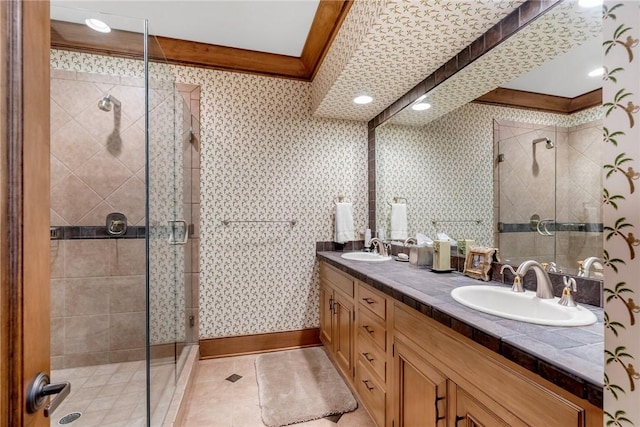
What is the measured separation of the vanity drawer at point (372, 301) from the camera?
5.07ft

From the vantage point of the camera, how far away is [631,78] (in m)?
0.54

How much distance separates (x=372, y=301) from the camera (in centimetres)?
167

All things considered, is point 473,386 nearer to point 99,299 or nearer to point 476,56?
point 476,56

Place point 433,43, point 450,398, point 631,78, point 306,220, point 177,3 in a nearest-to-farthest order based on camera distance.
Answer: point 631,78 < point 450,398 < point 433,43 < point 177,3 < point 306,220

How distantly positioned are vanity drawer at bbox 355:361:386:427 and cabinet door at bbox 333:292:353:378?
0.15 metres

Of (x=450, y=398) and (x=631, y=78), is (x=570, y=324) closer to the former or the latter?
(x=450, y=398)

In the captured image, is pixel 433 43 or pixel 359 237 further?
pixel 359 237

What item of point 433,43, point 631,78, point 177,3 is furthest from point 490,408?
point 177,3

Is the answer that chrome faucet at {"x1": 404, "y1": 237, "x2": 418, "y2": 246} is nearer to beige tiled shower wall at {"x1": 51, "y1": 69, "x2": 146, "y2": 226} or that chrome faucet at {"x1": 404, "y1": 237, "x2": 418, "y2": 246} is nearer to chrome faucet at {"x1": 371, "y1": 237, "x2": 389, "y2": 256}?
chrome faucet at {"x1": 371, "y1": 237, "x2": 389, "y2": 256}

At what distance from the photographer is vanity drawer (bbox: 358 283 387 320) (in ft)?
5.07

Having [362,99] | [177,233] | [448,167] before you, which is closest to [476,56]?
[448,167]

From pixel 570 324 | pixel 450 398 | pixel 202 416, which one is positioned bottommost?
pixel 202 416

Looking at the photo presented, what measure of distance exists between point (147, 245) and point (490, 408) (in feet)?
5.88

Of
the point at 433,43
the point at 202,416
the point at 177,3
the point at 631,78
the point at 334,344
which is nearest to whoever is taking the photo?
the point at 631,78
